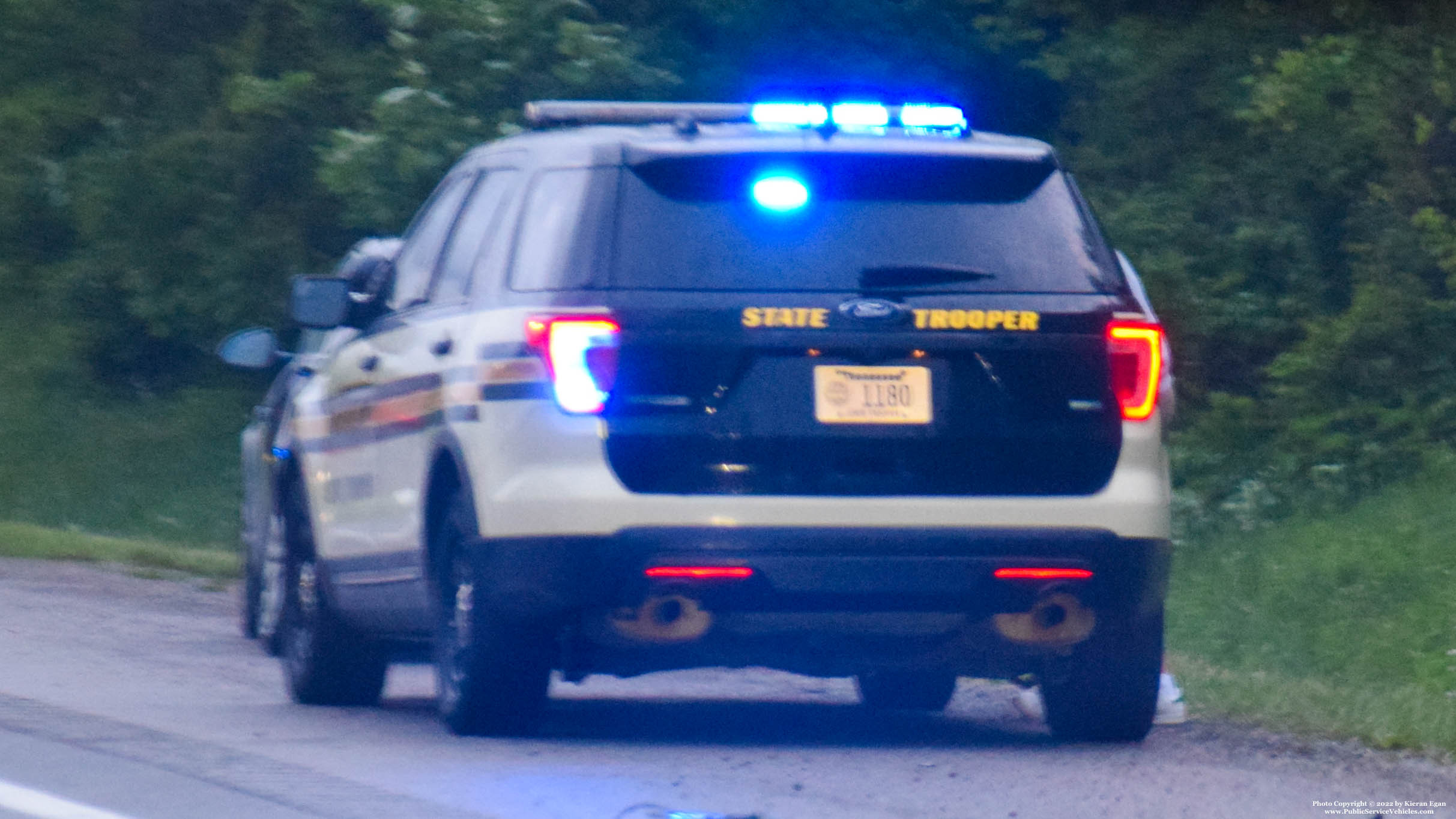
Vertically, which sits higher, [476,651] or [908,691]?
[476,651]

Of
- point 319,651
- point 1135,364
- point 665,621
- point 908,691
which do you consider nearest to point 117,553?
point 319,651

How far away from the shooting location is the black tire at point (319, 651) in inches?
391

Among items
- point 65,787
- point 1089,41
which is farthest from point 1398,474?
point 65,787

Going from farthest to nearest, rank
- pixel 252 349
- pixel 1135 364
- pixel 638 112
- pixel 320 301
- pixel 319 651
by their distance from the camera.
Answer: pixel 252 349 → pixel 319 651 → pixel 320 301 → pixel 638 112 → pixel 1135 364

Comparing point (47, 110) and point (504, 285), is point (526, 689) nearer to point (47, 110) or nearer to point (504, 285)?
point (504, 285)

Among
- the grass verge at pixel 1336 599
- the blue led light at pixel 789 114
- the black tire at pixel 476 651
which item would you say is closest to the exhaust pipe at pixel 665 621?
the black tire at pixel 476 651

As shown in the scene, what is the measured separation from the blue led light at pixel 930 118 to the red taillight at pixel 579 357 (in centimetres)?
125

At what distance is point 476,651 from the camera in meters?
8.22

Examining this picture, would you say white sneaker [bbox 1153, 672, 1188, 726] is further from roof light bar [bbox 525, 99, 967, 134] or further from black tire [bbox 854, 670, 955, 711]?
roof light bar [bbox 525, 99, 967, 134]

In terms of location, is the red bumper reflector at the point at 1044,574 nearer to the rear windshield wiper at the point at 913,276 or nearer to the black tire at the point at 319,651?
the rear windshield wiper at the point at 913,276

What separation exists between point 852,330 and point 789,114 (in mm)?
912

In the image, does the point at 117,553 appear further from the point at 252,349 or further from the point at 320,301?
the point at 320,301

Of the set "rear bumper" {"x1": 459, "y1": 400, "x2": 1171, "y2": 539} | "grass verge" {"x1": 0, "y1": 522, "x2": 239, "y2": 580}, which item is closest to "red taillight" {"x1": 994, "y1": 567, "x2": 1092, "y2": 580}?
"rear bumper" {"x1": 459, "y1": 400, "x2": 1171, "y2": 539}

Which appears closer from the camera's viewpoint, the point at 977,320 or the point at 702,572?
the point at 702,572
